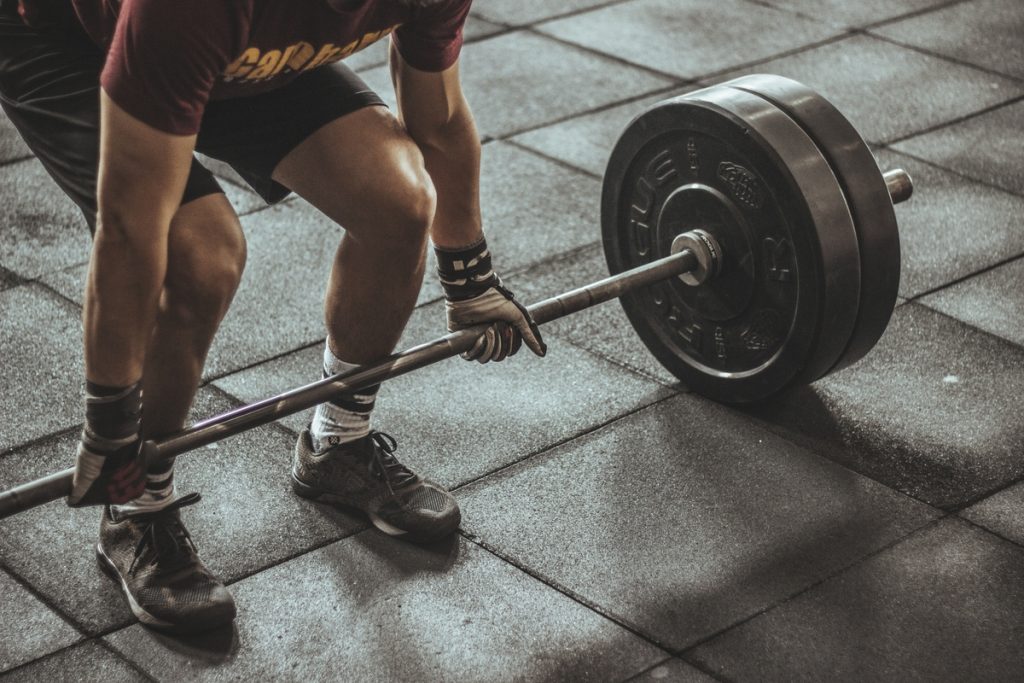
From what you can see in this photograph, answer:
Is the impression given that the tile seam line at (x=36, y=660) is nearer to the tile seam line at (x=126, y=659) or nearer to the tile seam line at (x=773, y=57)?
the tile seam line at (x=126, y=659)

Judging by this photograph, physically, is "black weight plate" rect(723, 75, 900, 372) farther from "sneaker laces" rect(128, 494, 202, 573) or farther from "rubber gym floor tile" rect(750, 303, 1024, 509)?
"sneaker laces" rect(128, 494, 202, 573)

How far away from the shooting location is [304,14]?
193 centimetres

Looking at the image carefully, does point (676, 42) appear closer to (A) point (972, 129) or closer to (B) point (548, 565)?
(A) point (972, 129)

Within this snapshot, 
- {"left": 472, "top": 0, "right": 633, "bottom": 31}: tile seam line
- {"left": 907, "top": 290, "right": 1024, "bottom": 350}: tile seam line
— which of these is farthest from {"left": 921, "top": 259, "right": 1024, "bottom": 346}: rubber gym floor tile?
{"left": 472, "top": 0, "right": 633, "bottom": 31}: tile seam line

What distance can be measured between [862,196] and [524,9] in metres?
3.19

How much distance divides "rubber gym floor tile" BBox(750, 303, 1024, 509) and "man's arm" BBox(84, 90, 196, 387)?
1478 millimetres

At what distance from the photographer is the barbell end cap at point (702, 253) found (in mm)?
2732

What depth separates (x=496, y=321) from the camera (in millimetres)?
2479

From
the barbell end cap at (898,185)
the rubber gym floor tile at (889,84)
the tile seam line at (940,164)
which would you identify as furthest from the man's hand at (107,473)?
the rubber gym floor tile at (889,84)

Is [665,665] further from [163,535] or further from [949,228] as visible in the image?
[949,228]

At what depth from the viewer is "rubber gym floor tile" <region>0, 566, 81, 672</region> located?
86.5 inches

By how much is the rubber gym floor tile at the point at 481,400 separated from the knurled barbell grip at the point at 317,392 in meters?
0.36

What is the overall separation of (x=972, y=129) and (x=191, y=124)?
3235 mm

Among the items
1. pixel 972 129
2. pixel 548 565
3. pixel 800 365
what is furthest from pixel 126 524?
Result: pixel 972 129
